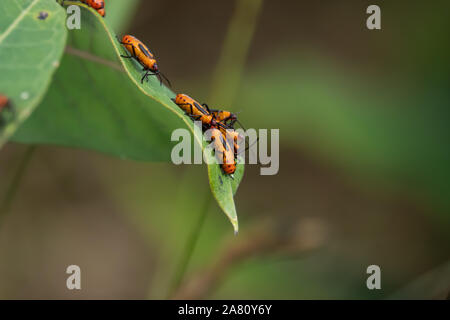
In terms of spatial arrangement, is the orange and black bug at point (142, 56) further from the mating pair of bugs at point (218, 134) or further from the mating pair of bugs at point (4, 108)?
the mating pair of bugs at point (4, 108)

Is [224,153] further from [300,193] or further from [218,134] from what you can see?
[300,193]

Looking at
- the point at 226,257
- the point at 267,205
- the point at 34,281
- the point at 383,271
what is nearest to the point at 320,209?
the point at 267,205

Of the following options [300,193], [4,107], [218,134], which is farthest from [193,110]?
[300,193]

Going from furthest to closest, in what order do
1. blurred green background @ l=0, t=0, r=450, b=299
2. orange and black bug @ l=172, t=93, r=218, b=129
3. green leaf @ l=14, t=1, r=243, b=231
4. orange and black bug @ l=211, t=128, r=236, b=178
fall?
blurred green background @ l=0, t=0, r=450, b=299 → orange and black bug @ l=172, t=93, r=218, b=129 → green leaf @ l=14, t=1, r=243, b=231 → orange and black bug @ l=211, t=128, r=236, b=178

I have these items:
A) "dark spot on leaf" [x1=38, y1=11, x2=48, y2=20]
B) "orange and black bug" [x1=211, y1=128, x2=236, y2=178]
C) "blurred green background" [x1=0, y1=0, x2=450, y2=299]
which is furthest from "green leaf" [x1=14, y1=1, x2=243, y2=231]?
"blurred green background" [x1=0, y1=0, x2=450, y2=299]

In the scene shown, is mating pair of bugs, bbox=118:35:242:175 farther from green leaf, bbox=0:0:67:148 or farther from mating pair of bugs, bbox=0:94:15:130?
mating pair of bugs, bbox=0:94:15:130

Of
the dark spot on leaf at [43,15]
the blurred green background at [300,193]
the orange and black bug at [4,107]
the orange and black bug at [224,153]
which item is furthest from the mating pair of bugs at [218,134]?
the blurred green background at [300,193]

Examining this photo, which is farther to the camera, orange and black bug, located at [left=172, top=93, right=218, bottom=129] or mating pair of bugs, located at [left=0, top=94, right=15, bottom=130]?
orange and black bug, located at [left=172, top=93, right=218, bottom=129]
